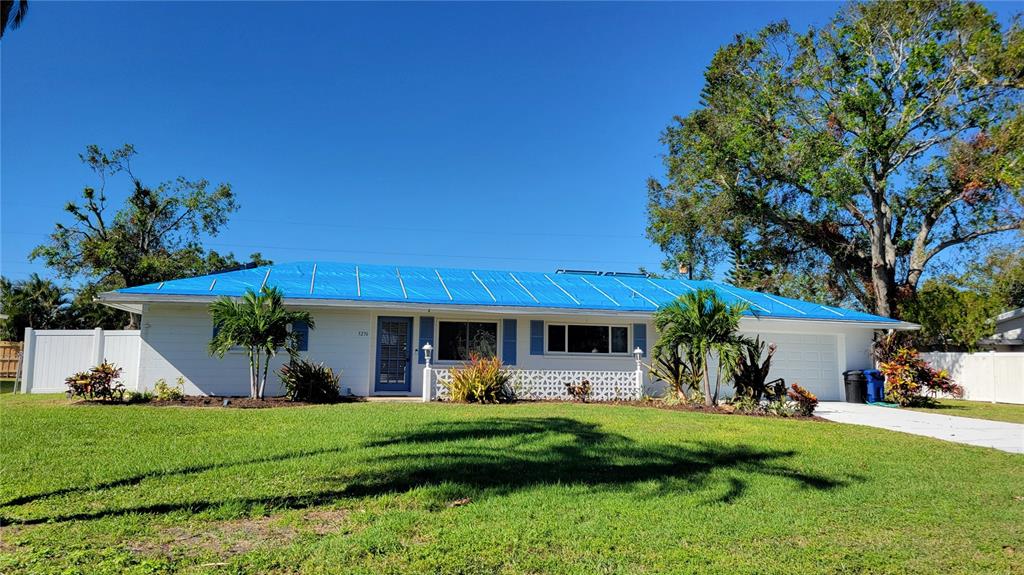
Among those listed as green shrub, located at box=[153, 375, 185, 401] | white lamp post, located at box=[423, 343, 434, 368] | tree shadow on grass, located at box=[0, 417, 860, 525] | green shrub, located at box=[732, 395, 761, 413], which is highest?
white lamp post, located at box=[423, 343, 434, 368]

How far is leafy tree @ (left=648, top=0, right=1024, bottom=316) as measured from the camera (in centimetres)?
2178

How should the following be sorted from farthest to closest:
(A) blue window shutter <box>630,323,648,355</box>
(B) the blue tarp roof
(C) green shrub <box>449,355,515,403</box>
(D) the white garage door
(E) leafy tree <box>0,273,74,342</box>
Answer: (E) leafy tree <box>0,273,74,342</box>, (D) the white garage door, (A) blue window shutter <box>630,323,648,355</box>, (B) the blue tarp roof, (C) green shrub <box>449,355,515,403</box>

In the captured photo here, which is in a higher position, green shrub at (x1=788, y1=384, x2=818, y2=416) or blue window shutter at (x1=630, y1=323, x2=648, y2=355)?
blue window shutter at (x1=630, y1=323, x2=648, y2=355)

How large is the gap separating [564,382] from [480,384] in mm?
2563

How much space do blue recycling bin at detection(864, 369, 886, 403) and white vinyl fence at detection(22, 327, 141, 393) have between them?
20.0 meters

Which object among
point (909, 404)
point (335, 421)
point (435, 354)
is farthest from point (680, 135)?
point (335, 421)

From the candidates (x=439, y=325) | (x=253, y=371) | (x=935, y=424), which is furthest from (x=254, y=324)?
(x=935, y=424)

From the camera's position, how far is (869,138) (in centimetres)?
2197

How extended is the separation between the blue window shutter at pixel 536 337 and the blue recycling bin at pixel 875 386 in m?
9.36

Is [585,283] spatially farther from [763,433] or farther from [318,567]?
[318,567]

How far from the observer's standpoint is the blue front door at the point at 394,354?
52.4 ft

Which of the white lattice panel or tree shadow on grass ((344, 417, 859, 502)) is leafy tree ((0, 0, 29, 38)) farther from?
the white lattice panel

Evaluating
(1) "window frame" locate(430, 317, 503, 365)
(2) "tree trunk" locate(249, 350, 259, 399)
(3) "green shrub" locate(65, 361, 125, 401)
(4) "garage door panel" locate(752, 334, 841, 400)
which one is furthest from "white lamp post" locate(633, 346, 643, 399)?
(3) "green shrub" locate(65, 361, 125, 401)

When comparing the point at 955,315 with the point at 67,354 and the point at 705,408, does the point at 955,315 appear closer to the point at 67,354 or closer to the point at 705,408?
the point at 705,408
